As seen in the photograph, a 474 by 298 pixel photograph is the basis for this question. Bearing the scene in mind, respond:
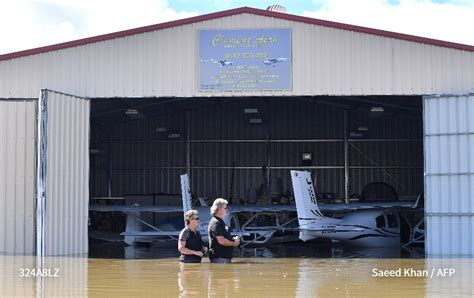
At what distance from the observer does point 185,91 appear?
1864cm

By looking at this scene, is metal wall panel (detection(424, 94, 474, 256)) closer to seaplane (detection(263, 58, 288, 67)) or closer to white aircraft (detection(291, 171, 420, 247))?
seaplane (detection(263, 58, 288, 67))

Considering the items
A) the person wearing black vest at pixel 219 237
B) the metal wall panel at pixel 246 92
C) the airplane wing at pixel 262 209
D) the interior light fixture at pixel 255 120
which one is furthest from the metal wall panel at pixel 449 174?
the interior light fixture at pixel 255 120

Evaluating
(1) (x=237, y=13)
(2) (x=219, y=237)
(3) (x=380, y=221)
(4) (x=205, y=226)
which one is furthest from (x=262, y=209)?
(2) (x=219, y=237)

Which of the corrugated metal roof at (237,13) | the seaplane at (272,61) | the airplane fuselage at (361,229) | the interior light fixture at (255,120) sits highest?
the corrugated metal roof at (237,13)

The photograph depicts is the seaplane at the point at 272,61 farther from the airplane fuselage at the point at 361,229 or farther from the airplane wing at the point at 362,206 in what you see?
the airplane wing at the point at 362,206

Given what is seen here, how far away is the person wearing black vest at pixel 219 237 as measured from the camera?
1168 cm

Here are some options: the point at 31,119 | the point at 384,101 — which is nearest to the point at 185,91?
the point at 31,119

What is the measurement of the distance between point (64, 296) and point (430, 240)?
1079 cm

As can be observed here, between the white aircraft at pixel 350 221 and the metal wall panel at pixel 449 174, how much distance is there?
182 inches

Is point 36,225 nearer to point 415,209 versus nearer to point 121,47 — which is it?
point 121,47

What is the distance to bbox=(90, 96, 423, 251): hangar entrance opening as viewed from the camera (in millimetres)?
31672

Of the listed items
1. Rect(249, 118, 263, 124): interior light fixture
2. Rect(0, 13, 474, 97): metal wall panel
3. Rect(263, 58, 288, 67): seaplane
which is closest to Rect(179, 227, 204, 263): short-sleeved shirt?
Rect(0, 13, 474, 97): metal wall panel

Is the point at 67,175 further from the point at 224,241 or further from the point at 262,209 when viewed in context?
the point at 262,209

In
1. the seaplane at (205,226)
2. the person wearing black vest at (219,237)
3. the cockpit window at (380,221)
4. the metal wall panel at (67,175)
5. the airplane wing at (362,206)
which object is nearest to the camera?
the person wearing black vest at (219,237)
